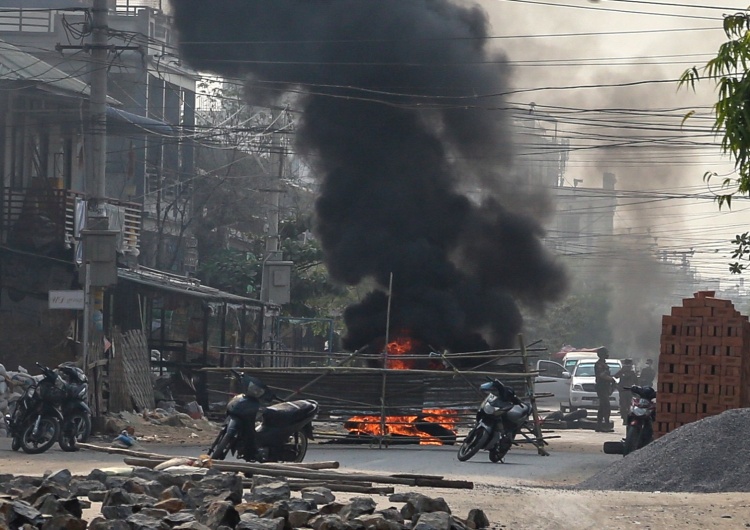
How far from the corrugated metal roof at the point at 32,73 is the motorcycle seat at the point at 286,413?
14379 millimetres

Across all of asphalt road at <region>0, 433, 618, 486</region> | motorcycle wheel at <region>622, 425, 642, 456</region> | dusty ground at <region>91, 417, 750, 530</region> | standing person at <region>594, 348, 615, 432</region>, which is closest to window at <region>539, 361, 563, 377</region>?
standing person at <region>594, 348, 615, 432</region>

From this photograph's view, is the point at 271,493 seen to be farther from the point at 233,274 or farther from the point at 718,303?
the point at 233,274

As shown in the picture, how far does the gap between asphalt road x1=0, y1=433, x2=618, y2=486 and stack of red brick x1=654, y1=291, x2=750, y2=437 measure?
1369 millimetres

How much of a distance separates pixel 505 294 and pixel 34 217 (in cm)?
1031

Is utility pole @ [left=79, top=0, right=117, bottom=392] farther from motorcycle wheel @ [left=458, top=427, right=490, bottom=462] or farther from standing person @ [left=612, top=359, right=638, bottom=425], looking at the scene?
standing person @ [left=612, top=359, right=638, bottom=425]

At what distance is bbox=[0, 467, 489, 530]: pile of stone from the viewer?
7.70 meters

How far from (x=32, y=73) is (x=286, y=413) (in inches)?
666

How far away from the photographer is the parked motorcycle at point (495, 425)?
16.2 m

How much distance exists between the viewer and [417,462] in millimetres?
16031

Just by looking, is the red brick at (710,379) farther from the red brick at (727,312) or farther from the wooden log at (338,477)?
the wooden log at (338,477)

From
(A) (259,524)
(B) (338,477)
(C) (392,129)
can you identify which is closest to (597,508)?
(B) (338,477)

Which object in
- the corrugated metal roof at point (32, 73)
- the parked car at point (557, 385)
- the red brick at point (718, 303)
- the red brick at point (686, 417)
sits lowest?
the parked car at point (557, 385)

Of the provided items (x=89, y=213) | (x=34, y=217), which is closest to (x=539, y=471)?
(x=89, y=213)

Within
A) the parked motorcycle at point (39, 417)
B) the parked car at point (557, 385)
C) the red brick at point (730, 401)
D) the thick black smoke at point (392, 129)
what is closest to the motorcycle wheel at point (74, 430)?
the parked motorcycle at point (39, 417)
